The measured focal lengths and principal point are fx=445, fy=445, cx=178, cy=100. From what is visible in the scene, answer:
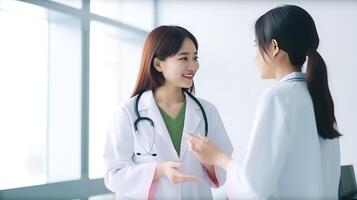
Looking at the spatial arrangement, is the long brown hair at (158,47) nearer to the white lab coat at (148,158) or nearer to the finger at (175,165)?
the white lab coat at (148,158)

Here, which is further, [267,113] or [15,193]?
[15,193]

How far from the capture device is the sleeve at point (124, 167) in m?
1.54

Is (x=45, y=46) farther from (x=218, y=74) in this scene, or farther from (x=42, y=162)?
(x=218, y=74)

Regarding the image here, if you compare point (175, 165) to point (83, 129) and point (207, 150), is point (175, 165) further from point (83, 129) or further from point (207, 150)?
point (83, 129)

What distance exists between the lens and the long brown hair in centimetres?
164

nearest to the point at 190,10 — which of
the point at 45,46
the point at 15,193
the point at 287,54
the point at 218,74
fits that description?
the point at 218,74

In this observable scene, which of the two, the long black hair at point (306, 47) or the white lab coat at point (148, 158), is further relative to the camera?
the white lab coat at point (148, 158)

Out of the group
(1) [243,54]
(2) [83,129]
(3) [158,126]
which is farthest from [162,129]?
(1) [243,54]

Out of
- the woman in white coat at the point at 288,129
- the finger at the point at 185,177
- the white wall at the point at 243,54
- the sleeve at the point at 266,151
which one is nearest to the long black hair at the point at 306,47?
the woman in white coat at the point at 288,129

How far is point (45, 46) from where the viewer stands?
341 centimetres

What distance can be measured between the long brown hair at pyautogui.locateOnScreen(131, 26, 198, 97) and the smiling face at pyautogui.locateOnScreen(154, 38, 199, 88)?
2 centimetres

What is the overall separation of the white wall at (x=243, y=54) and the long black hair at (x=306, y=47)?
2551 millimetres

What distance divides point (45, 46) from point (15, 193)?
3.77 ft

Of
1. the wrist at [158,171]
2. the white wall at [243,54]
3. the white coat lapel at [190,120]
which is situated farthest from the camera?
the white wall at [243,54]
